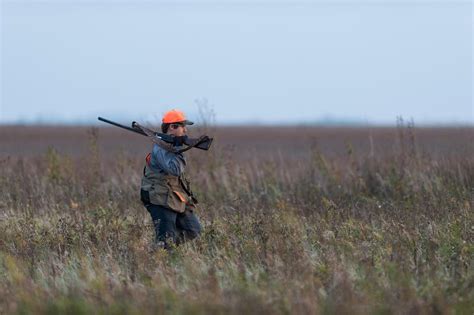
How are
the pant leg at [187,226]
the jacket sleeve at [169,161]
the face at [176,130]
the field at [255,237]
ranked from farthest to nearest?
the pant leg at [187,226]
the face at [176,130]
the jacket sleeve at [169,161]
the field at [255,237]

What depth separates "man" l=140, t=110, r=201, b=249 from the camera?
9.11 m

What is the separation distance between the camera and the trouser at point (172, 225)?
9.27 metres

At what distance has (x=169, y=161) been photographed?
9086mm

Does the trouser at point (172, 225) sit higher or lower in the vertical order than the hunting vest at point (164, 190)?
lower

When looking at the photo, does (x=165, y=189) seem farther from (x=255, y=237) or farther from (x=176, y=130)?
(x=255, y=237)

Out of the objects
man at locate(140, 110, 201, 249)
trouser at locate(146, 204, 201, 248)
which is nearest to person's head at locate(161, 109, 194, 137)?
man at locate(140, 110, 201, 249)

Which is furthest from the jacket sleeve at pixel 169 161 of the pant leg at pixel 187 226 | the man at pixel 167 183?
the pant leg at pixel 187 226

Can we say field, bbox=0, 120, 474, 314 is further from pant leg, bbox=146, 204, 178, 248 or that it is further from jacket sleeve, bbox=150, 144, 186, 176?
jacket sleeve, bbox=150, 144, 186, 176

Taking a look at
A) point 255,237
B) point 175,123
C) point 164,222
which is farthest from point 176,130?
point 255,237

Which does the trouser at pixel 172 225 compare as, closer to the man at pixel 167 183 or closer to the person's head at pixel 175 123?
the man at pixel 167 183

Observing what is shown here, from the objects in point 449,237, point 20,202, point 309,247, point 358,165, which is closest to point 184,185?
point 309,247

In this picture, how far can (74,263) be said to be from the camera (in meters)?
8.96

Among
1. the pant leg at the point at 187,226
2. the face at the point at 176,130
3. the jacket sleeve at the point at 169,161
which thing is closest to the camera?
the jacket sleeve at the point at 169,161

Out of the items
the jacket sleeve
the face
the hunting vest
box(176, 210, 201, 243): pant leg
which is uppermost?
the face
